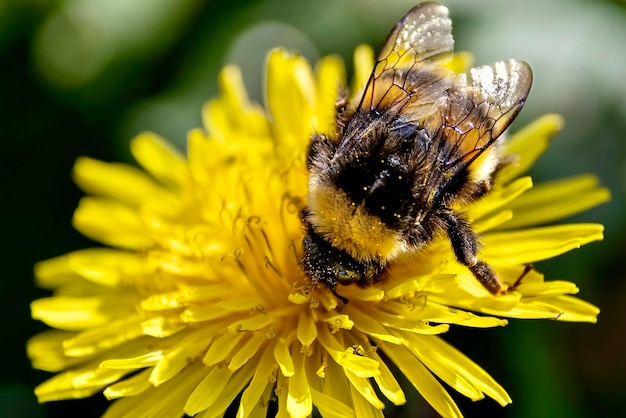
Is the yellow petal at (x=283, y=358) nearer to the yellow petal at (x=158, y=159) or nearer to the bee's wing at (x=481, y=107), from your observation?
the bee's wing at (x=481, y=107)

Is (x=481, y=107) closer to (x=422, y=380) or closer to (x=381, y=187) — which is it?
(x=381, y=187)

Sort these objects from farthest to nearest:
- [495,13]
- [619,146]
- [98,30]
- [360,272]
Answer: [98,30]
[495,13]
[619,146]
[360,272]

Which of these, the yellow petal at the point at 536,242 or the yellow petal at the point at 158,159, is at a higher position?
the yellow petal at the point at 158,159

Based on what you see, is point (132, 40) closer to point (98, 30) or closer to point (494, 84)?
point (98, 30)

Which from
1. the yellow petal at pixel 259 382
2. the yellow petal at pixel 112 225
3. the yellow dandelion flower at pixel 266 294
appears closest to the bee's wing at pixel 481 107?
the yellow dandelion flower at pixel 266 294

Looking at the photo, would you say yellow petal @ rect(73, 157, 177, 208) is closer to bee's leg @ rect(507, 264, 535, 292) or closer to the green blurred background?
the green blurred background

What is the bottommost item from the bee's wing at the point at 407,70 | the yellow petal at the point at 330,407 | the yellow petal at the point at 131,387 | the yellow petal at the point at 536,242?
the yellow petal at the point at 536,242

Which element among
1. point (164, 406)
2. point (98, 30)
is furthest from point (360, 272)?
point (98, 30)
